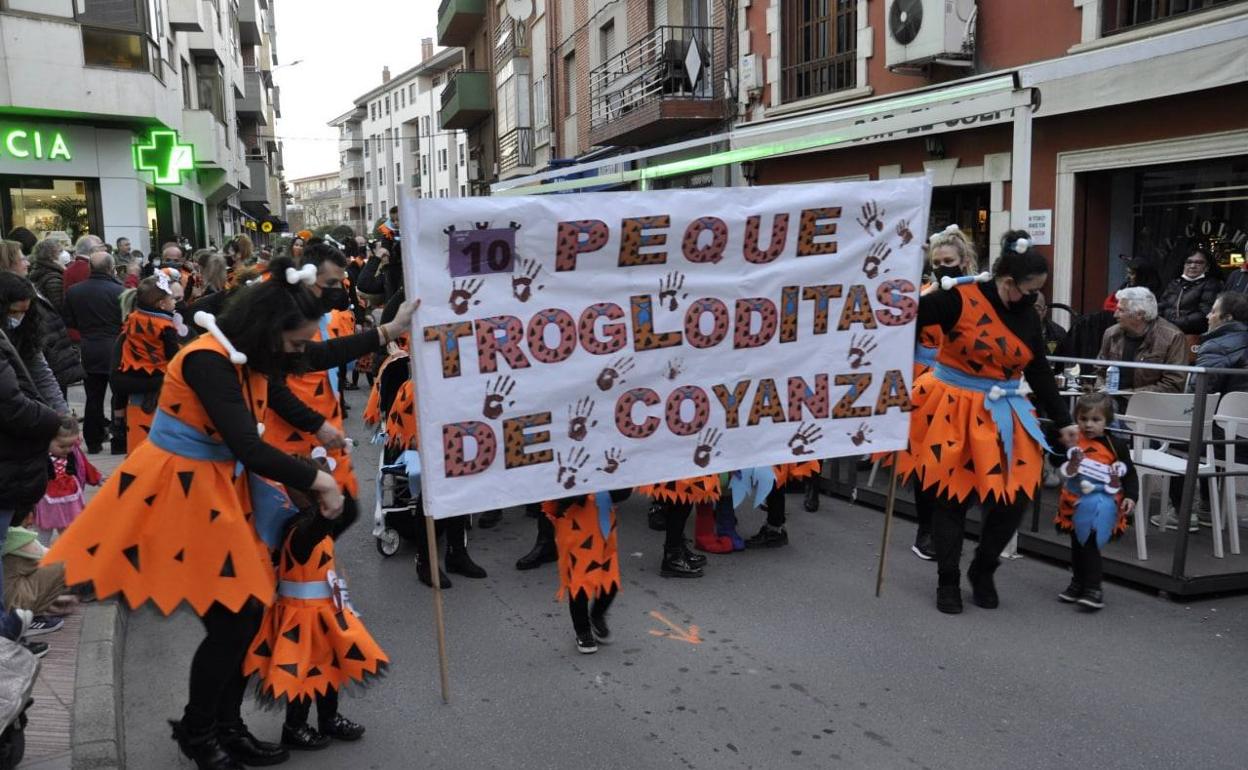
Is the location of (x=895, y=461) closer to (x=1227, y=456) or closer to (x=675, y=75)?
(x=1227, y=456)

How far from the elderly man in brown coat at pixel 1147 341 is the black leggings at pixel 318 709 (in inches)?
220

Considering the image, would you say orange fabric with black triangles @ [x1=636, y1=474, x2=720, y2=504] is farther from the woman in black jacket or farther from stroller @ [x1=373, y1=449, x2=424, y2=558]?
the woman in black jacket

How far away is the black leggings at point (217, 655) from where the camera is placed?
3.37 m

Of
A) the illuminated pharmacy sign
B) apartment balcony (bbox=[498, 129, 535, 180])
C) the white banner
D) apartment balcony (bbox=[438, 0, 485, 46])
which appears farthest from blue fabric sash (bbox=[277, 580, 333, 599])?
apartment balcony (bbox=[438, 0, 485, 46])

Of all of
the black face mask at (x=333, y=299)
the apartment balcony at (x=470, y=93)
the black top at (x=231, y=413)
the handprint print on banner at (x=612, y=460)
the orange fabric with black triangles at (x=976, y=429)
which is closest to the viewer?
the black top at (x=231, y=413)

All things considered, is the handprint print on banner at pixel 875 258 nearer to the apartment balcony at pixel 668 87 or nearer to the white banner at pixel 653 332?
the white banner at pixel 653 332

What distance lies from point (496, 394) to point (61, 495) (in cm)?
299

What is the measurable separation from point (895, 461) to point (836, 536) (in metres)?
1.71

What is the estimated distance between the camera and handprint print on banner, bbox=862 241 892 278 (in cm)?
499

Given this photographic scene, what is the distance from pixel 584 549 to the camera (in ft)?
15.1

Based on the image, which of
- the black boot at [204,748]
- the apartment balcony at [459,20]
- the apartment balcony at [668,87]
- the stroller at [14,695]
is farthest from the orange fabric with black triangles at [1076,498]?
the apartment balcony at [459,20]

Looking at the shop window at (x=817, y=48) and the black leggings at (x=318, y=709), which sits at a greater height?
the shop window at (x=817, y=48)

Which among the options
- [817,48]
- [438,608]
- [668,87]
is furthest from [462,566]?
[668,87]

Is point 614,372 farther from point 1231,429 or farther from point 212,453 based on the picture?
point 1231,429
